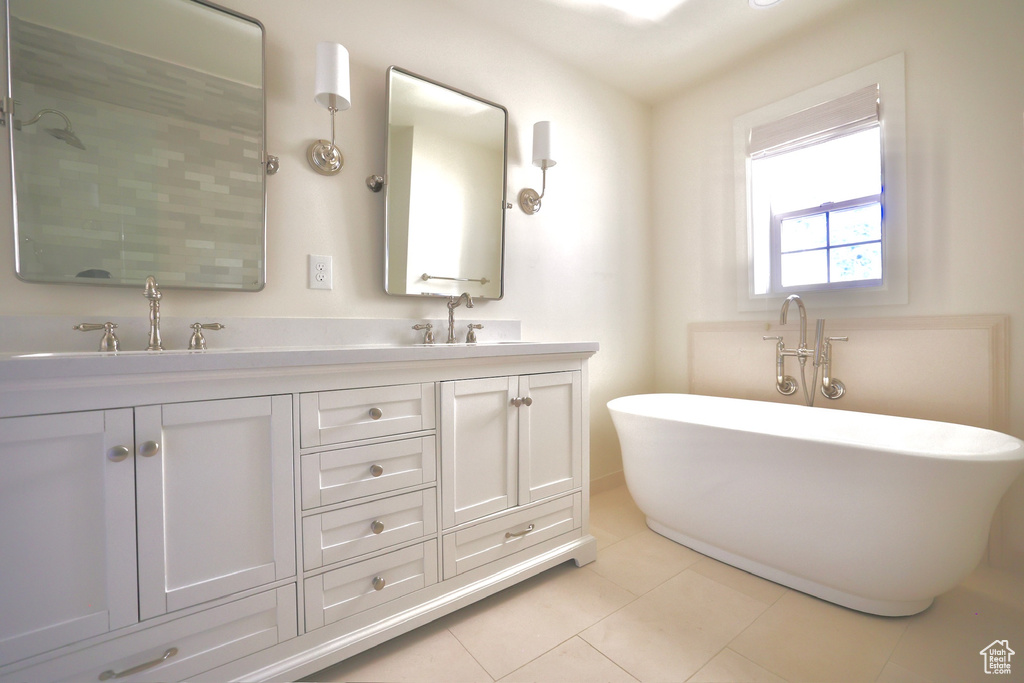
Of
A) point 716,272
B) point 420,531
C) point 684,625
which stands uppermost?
point 716,272

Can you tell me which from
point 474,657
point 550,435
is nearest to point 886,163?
point 550,435

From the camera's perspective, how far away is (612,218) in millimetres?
2684

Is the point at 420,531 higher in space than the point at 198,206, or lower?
lower

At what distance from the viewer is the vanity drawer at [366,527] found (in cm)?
116

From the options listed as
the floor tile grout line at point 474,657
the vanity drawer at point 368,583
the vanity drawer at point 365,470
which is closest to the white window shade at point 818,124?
the vanity drawer at point 365,470

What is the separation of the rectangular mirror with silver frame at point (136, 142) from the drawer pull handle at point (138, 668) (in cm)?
99

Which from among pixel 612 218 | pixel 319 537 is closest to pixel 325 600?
pixel 319 537

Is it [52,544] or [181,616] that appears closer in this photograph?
[52,544]

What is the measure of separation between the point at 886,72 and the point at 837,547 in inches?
81.5

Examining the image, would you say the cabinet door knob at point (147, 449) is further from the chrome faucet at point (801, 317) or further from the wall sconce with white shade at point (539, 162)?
the chrome faucet at point (801, 317)

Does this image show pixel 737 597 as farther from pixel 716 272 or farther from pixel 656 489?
pixel 716 272

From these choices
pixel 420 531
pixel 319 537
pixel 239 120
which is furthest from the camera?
pixel 239 120

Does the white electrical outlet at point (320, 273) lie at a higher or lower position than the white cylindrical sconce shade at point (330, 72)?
lower

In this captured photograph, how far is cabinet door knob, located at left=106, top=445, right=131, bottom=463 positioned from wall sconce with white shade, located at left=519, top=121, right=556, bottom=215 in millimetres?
1814
